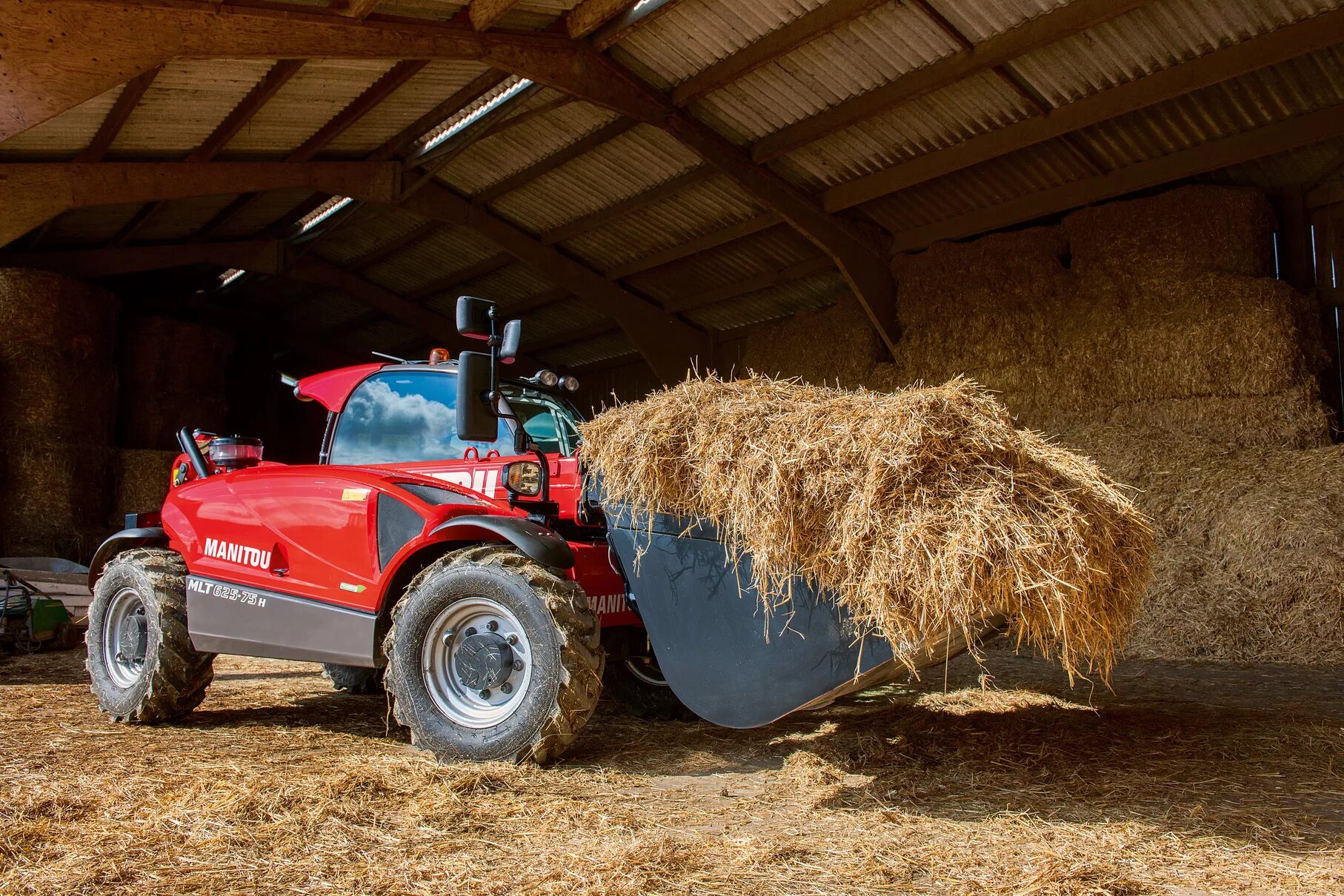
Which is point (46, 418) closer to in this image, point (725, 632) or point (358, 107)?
point (358, 107)

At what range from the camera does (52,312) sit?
11.3 metres

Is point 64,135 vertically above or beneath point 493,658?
above

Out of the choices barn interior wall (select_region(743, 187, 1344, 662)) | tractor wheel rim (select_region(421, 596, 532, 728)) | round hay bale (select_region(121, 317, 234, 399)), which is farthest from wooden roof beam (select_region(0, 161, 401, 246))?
tractor wheel rim (select_region(421, 596, 532, 728))

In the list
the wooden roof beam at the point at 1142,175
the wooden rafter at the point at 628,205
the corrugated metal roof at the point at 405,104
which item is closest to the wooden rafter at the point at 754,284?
the wooden roof beam at the point at 1142,175

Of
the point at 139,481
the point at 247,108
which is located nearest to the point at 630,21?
A: the point at 247,108

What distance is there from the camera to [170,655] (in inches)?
192

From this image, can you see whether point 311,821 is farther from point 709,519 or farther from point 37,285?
point 37,285

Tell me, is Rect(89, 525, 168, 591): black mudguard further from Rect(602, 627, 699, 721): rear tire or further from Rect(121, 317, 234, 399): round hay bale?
Rect(121, 317, 234, 399): round hay bale

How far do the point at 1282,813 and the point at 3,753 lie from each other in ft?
15.5

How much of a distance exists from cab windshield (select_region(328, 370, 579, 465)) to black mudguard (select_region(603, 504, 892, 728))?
1.01 meters

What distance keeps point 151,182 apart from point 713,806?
8.62 metres

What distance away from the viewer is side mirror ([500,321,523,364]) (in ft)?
13.0

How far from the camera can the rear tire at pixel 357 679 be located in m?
6.01

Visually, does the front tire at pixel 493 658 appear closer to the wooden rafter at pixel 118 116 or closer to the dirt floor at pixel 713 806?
the dirt floor at pixel 713 806
